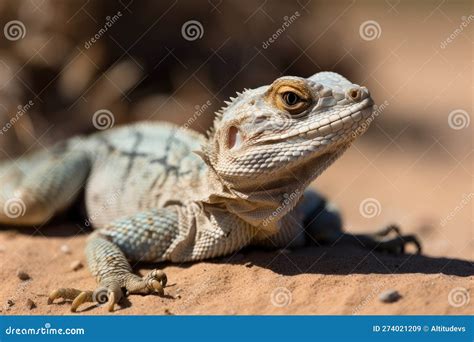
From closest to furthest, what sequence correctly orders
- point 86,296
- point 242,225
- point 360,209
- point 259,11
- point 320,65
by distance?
point 86,296 → point 242,225 → point 360,209 → point 259,11 → point 320,65

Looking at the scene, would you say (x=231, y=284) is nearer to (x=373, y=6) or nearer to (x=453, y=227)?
(x=453, y=227)

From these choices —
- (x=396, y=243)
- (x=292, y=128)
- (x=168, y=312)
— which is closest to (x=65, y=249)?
(x=168, y=312)

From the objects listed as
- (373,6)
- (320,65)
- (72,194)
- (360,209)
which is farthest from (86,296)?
(373,6)

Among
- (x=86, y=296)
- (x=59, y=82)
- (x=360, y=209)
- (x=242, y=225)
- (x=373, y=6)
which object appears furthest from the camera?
(x=373, y=6)

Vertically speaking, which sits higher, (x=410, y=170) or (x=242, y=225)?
(x=410, y=170)

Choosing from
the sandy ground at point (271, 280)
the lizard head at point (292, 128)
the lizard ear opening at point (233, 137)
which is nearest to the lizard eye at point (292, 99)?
the lizard head at point (292, 128)

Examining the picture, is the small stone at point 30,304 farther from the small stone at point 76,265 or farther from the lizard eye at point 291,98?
the lizard eye at point 291,98

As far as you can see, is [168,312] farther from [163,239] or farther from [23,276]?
[23,276]
